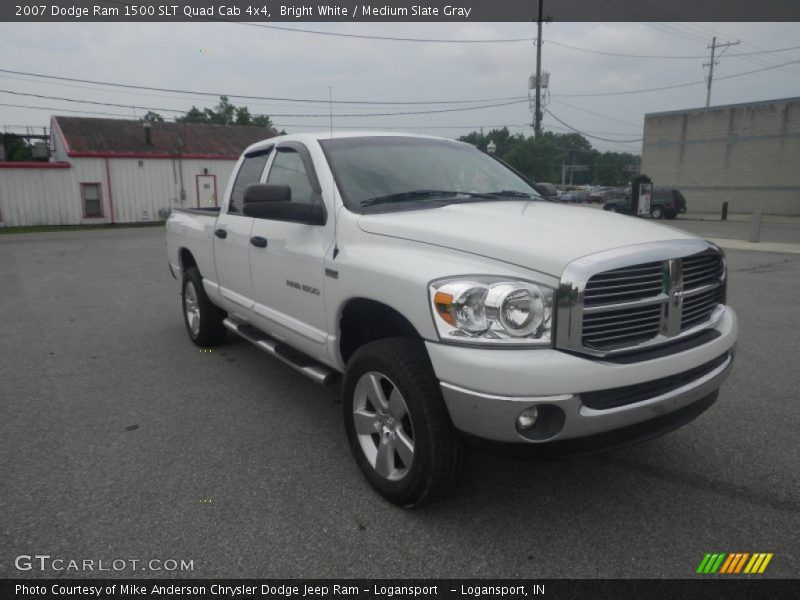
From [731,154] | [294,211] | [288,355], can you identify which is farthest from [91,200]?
[731,154]

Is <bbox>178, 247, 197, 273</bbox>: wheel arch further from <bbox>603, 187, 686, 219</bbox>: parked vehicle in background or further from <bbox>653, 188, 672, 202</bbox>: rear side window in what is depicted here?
<bbox>653, 188, 672, 202</bbox>: rear side window

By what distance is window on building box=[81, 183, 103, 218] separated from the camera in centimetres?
2777

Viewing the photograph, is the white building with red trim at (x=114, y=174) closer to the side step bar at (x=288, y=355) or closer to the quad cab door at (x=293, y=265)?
the side step bar at (x=288, y=355)

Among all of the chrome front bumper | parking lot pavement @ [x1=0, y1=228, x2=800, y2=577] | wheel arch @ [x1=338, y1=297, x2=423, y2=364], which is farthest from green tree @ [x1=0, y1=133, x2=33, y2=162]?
the chrome front bumper

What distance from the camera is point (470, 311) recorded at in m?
2.50

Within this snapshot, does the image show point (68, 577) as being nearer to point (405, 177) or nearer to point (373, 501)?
point (373, 501)

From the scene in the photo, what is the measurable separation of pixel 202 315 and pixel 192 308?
1.40 feet

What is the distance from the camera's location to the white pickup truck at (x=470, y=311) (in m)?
2.44

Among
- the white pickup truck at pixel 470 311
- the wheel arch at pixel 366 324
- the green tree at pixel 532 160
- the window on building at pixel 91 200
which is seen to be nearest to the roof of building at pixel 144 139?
the window on building at pixel 91 200

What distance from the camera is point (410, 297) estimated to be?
8.84 feet

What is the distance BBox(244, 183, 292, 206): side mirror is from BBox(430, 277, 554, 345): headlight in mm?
1458

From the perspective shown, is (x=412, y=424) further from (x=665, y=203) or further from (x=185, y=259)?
(x=665, y=203)
